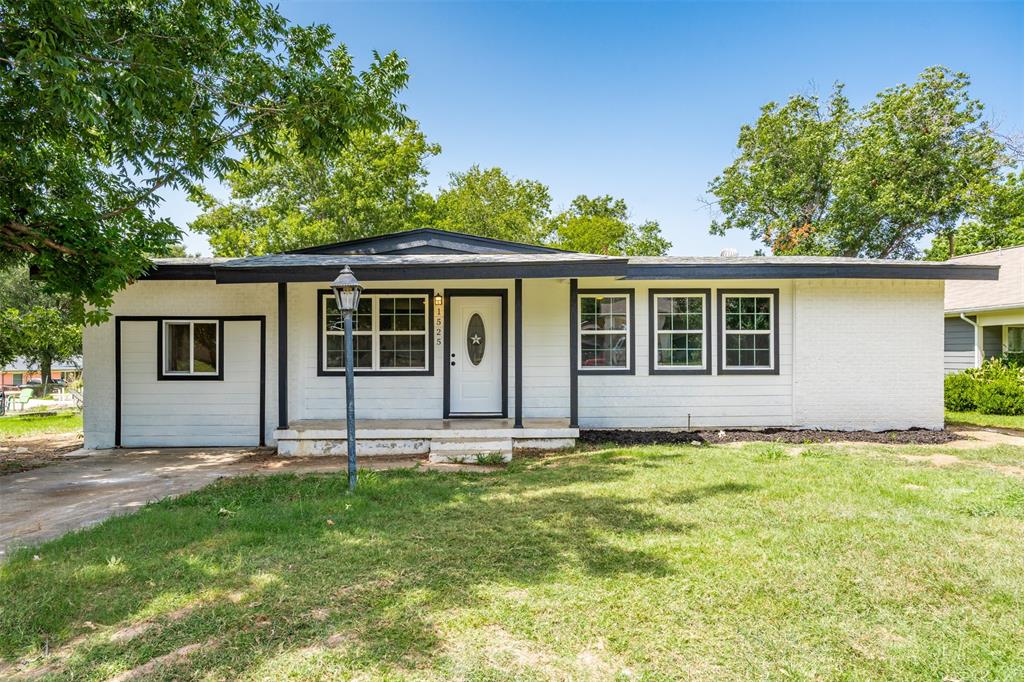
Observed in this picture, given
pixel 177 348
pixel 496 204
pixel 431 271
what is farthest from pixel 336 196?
pixel 431 271

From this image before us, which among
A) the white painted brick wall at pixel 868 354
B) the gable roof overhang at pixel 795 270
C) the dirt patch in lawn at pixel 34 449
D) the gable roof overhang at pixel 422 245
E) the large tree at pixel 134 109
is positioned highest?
the large tree at pixel 134 109

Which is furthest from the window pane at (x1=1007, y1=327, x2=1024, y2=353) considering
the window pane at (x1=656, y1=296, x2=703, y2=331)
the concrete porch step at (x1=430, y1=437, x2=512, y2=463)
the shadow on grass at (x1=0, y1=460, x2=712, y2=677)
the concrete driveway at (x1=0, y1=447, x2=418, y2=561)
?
the concrete driveway at (x1=0, y1=447, x2=418, y2=561)

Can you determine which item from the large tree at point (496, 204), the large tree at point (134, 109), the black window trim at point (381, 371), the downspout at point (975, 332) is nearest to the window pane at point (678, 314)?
the black window trim at point (381, 371)

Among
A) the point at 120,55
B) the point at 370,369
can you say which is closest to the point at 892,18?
the point at 370,369

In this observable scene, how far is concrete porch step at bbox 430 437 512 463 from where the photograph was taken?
704cm

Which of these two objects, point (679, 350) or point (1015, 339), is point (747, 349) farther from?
point (1015, 339)

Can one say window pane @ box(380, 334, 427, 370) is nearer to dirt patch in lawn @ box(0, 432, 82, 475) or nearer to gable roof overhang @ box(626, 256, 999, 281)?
gable roof overhang @ box(626, 256, 999, 281)

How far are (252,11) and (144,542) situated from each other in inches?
303

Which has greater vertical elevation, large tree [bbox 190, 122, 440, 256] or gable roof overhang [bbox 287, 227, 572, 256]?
large tree [bbox 190, 122, 440, 256]

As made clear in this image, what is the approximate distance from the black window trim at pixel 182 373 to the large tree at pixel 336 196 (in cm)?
1172

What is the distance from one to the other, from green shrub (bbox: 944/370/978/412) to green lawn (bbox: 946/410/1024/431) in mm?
314

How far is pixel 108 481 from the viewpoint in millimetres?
6238

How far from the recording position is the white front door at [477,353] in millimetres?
8602

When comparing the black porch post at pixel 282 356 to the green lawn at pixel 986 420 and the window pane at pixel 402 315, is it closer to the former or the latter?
the window pane at pixel 402 315
